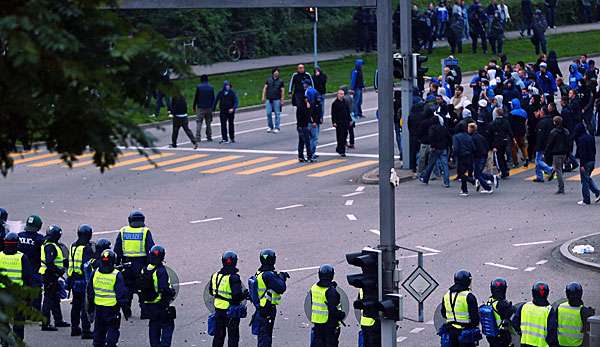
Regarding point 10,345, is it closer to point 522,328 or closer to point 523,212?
point 522,328

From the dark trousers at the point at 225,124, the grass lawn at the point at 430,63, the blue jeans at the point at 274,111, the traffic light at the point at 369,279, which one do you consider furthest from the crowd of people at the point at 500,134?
the traffic light at the point at 369,279

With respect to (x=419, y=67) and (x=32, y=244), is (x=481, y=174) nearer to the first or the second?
(x=419, y=67)

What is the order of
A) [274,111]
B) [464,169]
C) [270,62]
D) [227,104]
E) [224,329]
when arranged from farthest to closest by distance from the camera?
[270,62], [274,111], [227,104], [464,169], [224,329]

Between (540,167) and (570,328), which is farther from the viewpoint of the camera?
(540,167)

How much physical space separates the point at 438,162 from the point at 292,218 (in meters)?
4.38

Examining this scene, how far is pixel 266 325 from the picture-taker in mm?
16562

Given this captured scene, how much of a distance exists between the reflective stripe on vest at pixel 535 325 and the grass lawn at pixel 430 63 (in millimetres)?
25428

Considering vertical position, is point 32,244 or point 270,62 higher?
point 32,244

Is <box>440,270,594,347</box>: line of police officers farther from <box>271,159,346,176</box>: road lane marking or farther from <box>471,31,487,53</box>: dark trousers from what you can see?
<box>471,31,487,53</box>: dark trousers

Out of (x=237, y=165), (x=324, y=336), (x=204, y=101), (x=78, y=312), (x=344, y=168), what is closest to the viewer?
(x=324, y=336)

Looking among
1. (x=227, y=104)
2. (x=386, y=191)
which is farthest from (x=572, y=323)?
(x=227, y=104)

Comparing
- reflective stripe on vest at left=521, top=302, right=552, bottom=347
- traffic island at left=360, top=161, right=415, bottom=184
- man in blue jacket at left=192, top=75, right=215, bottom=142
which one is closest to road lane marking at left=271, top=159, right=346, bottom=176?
traffic island at left=360, top=161, right=415, bottom=184

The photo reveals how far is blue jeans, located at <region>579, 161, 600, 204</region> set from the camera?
83.5ft

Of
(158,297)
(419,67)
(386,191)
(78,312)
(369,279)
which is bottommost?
(78,312)
